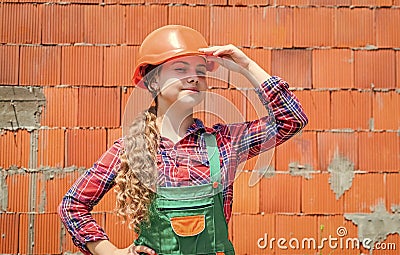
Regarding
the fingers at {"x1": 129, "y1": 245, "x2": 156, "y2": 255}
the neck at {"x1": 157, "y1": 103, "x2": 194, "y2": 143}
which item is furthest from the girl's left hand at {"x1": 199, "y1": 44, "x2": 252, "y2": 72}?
the fingers at {"x1": 129, "y1": 245, "x2": 156, "y2": 255}

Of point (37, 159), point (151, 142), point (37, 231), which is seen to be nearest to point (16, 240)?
point (37, 231)

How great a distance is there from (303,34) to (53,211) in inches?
67.4

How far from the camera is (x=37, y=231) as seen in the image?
11.4ft

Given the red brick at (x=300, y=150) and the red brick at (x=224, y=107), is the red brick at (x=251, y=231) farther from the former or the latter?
the red brick at (x=224, y=107)

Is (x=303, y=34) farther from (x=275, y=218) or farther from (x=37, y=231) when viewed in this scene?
(x=37, y=231)

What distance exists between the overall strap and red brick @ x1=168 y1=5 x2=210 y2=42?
4.85 feet

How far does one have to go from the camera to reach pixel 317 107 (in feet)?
11.6

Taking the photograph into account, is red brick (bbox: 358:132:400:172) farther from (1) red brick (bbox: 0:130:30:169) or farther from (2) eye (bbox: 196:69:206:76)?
(1) red brick (bbox: 0:130:30:169)

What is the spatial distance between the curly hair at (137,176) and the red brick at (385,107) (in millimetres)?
1776

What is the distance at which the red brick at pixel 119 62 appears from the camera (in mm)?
3516

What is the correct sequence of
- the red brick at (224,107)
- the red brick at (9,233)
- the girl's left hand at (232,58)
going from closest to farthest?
the girl's left hand at (232,58) < the red brick at (224,107) < the red brick at (9,233)

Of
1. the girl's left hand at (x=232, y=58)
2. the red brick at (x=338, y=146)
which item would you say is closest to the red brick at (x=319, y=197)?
the red brick at (x=338, y=146)

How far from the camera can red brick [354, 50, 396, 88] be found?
3.56 m

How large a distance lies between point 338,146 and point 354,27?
2.23 ft
